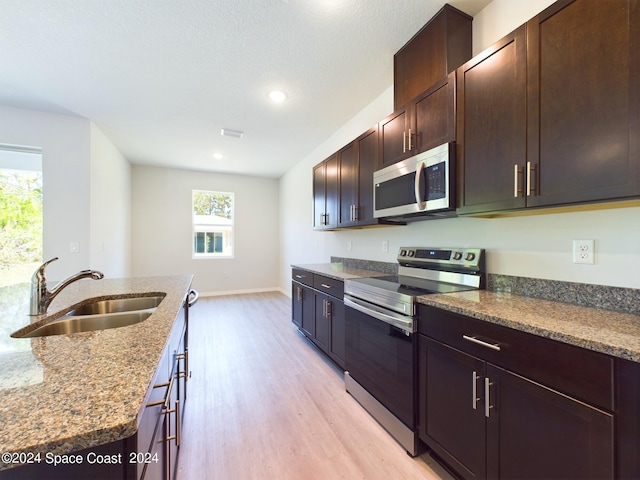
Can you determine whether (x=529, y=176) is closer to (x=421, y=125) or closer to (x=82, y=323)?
(x=421, y=125)

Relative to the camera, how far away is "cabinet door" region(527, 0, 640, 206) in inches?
37.9

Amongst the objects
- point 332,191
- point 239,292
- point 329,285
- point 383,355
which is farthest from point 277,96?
point 239,292

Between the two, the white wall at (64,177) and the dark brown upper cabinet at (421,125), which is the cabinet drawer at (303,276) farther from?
the white wall at (64,177)

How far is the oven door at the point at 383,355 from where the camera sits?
154 centimetres

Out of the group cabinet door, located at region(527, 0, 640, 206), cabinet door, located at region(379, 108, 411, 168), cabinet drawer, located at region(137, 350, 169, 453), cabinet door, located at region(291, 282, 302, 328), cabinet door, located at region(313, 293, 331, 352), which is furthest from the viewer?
cabinet door, located at region(291, 282, 302, 328)

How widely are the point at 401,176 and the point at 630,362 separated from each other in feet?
4.76

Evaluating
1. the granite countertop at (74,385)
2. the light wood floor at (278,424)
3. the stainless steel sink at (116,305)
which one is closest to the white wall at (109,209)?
the light wood floor at (278,424)

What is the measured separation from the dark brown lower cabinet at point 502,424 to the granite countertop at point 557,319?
0.20 m

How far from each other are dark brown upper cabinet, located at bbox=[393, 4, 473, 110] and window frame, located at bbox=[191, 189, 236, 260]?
4.69 m

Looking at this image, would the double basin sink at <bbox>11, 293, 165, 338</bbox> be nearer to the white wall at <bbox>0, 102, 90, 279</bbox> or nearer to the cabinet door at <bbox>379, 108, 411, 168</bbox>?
the cabinet door at <bbox>379, 108, 411, 168</bbox>

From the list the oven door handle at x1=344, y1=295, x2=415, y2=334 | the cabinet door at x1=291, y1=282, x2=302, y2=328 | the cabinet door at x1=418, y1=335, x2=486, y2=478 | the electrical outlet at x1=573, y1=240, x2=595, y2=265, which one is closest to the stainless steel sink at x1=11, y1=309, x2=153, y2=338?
the oven door handle at x1=344, y1=295, x2=415, y2=334

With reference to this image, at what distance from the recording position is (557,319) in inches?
42.0

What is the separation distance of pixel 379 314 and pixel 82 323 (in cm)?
157

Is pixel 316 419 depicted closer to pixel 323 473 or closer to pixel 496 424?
pixel 323 473
